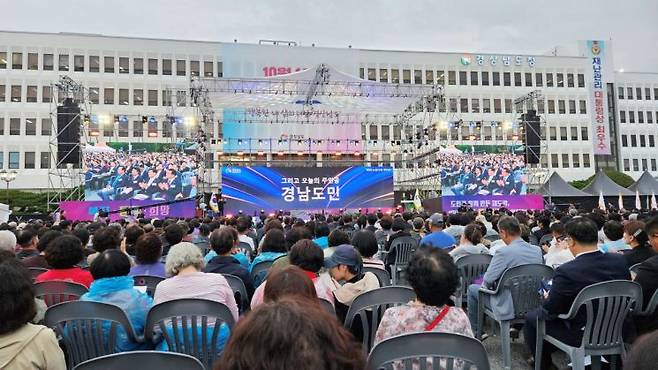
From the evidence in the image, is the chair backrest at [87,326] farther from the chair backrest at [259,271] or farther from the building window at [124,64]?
the building window at [124,64]

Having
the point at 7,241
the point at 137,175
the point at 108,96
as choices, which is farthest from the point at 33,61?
the point at 7,241

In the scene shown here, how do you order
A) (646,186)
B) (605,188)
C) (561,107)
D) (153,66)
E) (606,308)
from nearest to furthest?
1. (606,308)
2. (605,188)
3. (646,186)
4. (153,66)
5. (561,107)

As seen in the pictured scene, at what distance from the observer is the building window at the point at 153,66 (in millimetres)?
36594

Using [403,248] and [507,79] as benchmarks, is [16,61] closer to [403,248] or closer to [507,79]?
[403,248]

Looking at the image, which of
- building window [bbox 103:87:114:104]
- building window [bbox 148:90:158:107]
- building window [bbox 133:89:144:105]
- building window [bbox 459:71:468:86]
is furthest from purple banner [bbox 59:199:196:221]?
building window [bbox 459:71:468:86]

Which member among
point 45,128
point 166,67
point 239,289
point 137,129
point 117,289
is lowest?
point 239,289

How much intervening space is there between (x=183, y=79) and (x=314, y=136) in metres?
14.2

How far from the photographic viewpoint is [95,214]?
62.0ft

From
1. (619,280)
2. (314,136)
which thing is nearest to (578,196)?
(314,136)

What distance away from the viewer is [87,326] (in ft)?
9.60

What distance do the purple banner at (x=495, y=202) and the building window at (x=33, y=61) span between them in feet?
108

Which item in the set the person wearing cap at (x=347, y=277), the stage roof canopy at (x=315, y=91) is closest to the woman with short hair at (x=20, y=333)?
the person wearing cap at (x=347, y=277)

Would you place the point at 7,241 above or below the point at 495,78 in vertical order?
below

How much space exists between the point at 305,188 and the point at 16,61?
2793cm
